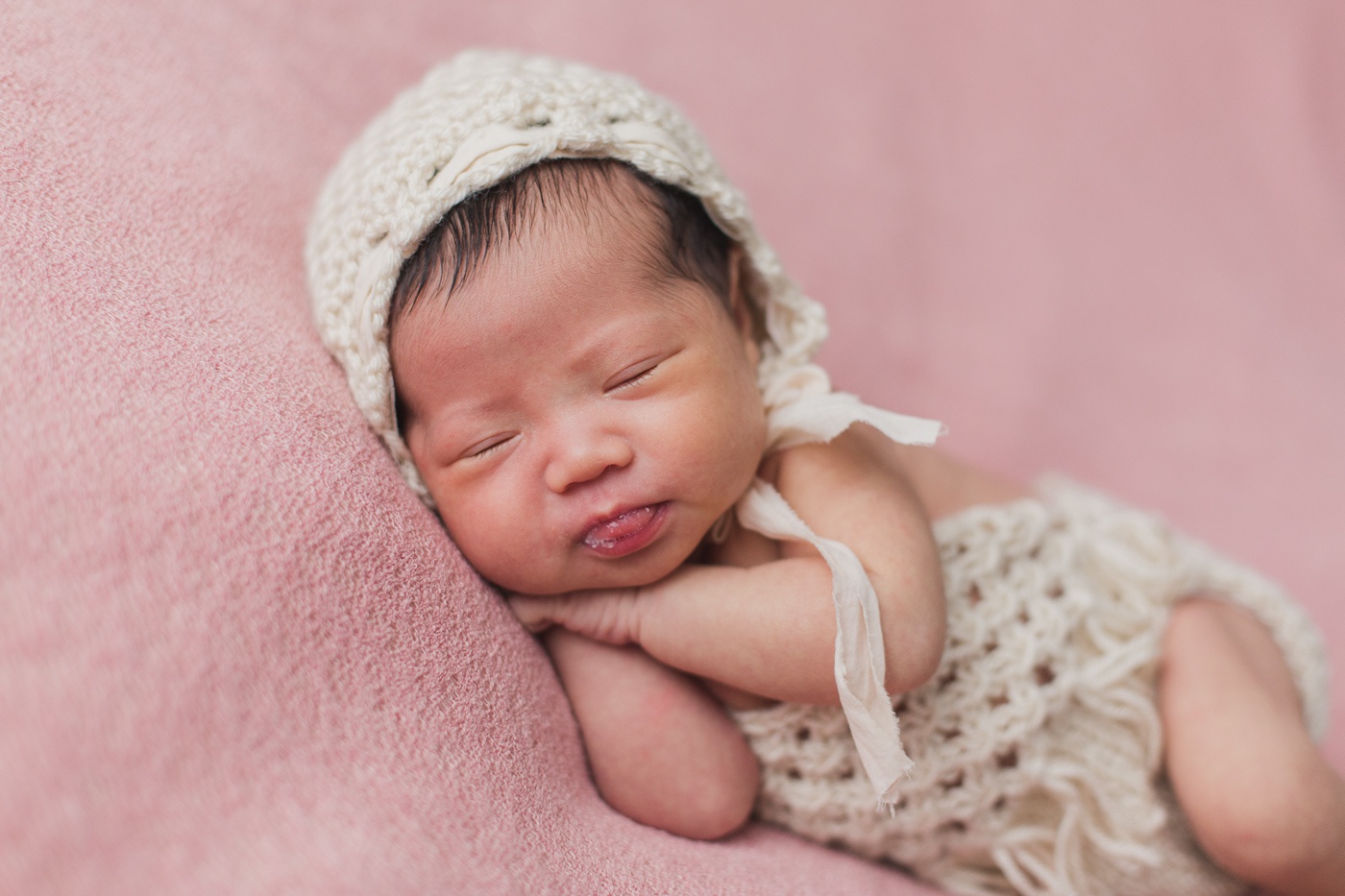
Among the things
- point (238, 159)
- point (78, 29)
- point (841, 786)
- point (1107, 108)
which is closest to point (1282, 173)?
point (1107, 108)

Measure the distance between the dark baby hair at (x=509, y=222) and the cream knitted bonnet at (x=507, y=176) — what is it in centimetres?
1

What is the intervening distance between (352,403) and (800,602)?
1.61 feet

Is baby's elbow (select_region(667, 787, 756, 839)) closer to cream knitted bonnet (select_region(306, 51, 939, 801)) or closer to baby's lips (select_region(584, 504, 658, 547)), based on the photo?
cream knitted bonnet (select_region(306, 51, 939, 801))

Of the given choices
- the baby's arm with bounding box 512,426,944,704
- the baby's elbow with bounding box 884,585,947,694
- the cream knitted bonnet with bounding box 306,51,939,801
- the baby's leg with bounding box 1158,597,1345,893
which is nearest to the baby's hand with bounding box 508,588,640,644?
the baby's arm with bounding box 512,426,944,704

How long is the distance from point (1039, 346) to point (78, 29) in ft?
4.86

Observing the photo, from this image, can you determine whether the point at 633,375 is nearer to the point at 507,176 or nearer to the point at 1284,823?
the point at 507,176

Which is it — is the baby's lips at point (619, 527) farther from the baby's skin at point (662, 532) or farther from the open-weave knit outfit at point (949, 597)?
the open-weave knit outfit at point (949, 597)

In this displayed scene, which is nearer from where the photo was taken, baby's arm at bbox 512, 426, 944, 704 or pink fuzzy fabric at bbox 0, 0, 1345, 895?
pink fuzzy fabric at bbox 0, 0, 1345, 895

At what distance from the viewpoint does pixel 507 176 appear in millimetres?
1064

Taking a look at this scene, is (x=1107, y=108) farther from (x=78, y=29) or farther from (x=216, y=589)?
(x=216, y=589)

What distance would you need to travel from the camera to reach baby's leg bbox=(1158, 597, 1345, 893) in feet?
3.66

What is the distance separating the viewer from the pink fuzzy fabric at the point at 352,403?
0.74 meters

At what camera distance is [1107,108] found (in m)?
1.99

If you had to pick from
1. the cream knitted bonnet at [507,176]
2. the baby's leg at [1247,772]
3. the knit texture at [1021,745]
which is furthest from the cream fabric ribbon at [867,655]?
the baby's leg at [1247,772]
